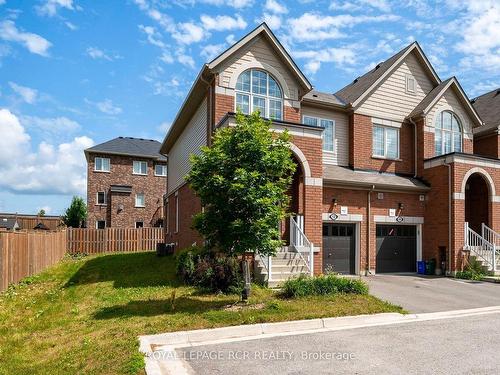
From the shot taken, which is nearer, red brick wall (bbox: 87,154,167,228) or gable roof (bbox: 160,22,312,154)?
gable roof (bbox: 160,22,312,154)

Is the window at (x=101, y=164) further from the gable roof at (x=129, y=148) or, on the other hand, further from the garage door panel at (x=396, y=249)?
the garage door panel at (x=396, y=249)

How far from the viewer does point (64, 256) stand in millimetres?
27484

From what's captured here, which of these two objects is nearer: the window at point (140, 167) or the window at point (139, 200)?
the window at point (139, 200)

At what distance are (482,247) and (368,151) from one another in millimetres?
6436

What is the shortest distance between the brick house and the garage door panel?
0.15 ft

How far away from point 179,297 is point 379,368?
6324 mm

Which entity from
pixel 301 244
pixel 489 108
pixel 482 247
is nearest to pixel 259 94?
pixel 301 244

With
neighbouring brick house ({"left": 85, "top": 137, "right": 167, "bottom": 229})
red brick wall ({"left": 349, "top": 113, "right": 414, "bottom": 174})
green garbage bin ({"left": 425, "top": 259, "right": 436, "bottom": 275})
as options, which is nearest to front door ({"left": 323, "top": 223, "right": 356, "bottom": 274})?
red brick wall ({"left": 349, "top": 113, "right": 414, "bottom": 174})

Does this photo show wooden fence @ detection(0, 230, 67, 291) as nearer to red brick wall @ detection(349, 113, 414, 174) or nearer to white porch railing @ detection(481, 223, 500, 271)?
red brick wall @ detection(349, 113, 414, 174)

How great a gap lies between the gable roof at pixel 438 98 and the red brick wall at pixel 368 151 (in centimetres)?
98

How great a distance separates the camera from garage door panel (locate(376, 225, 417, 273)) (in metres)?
18.5

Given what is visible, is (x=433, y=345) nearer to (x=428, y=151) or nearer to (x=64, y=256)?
(x=428, y=151)

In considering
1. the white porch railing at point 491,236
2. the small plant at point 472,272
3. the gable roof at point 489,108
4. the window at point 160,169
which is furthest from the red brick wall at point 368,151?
the window at point 160,169

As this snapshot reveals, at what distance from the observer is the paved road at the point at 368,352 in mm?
6309
